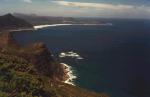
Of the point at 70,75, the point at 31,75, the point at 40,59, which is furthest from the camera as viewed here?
the point at 70,75

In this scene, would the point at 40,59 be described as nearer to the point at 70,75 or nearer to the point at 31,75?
the point at 70,75

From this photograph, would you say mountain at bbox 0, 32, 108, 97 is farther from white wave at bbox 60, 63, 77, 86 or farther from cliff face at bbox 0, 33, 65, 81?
white wave at bbox 60, 63, 77, 86

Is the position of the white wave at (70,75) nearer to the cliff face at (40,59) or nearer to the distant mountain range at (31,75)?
the distant mountain range at (31,75)

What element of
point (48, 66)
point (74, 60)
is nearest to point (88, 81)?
point (48, 66)

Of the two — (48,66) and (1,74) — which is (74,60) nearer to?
(48,66)

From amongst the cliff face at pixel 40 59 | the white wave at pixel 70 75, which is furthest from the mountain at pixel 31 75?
the white wave at pixel 70 75

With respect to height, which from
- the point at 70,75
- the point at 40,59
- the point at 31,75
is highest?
the point at 31,75

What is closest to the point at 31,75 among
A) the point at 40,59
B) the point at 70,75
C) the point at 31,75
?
the point at 31,75

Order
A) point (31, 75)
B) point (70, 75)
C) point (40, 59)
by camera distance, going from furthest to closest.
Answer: point (70, 75) < point (40, 59) < point (31, 75)
